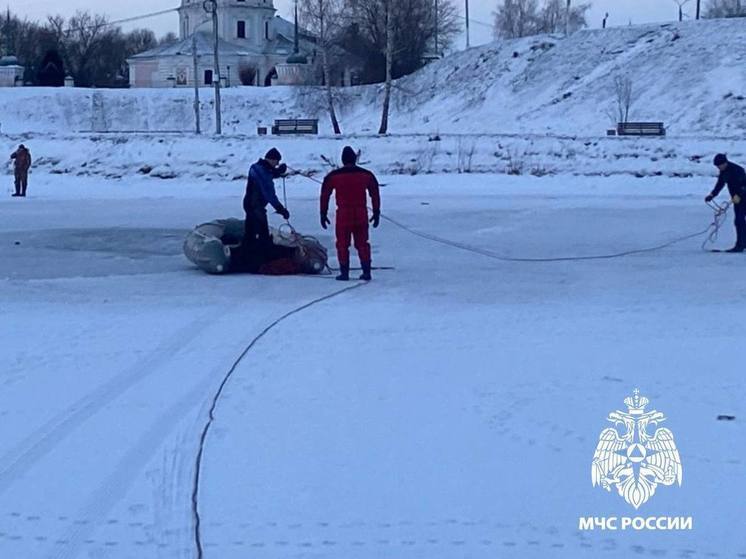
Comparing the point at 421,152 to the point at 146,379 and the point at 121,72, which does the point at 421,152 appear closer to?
the point at 146,379

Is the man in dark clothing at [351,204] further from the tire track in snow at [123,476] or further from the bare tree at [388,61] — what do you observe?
the bare tree at [388,61]

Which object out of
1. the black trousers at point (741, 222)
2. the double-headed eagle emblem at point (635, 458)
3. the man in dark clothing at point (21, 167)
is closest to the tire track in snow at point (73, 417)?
the double-headed eagle emblem at point (635, 458)

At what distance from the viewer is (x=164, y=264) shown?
17.2m

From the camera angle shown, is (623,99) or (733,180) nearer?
(733,180)

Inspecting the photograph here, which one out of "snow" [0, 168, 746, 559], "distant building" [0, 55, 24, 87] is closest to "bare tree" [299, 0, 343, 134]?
"distant building" [0, 55, 24, 87]

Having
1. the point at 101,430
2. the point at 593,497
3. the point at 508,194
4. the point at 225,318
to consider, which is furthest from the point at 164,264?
the point at 508,194

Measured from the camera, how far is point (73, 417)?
324 inches

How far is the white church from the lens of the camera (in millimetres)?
86938

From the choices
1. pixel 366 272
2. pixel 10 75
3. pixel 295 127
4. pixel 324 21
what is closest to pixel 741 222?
pixel 366 272

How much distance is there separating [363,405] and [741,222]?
1152 cm

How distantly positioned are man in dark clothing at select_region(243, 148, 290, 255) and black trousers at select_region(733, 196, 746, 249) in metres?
6.85

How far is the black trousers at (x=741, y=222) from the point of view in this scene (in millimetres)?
18406

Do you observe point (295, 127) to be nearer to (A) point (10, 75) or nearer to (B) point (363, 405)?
(A) point (10, 75)

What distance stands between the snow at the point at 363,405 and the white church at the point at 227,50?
68527 mm
